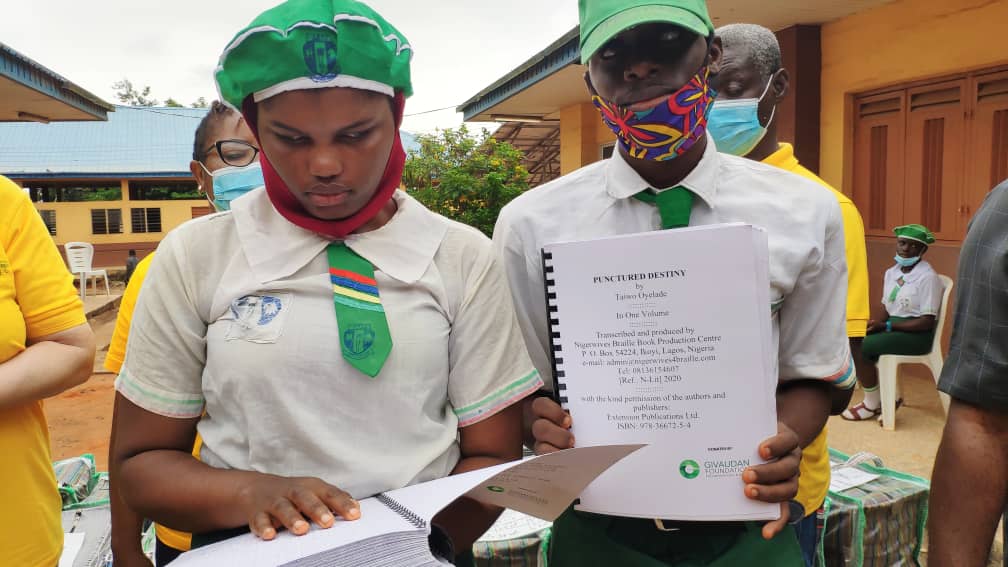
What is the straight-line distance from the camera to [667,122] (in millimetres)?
1502

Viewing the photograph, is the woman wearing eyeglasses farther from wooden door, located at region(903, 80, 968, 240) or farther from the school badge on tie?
wooden door, located at region(903, 80, 968, 240)

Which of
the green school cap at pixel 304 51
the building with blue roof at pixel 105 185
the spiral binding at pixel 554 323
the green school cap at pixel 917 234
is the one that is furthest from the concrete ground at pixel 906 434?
the building with blue roof at pixel 105 185

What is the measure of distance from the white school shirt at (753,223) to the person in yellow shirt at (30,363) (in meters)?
1.17

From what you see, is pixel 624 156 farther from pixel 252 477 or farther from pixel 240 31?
pixel 252 477

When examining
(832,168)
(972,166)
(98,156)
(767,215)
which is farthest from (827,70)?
Answer: (98,156)

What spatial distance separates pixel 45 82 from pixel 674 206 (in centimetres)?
1264

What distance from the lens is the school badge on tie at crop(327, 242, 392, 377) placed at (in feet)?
3.93

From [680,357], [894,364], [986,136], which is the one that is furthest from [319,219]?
[986,136]

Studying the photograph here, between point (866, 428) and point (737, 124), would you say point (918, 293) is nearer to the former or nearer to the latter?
point (866, 428)

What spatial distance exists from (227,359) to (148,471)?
22 centimetres

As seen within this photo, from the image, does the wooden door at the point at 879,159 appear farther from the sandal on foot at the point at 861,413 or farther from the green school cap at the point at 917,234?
the sandal on foot at the point at 861,413

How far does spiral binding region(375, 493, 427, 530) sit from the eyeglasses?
5.95 ft

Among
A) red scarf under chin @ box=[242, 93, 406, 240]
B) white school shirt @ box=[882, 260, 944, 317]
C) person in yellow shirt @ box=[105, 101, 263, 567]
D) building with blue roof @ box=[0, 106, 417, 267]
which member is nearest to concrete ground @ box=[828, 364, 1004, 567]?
white school shirt @ box=[882, 260, 944, 317]

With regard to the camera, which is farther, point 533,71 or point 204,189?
point 533,71
